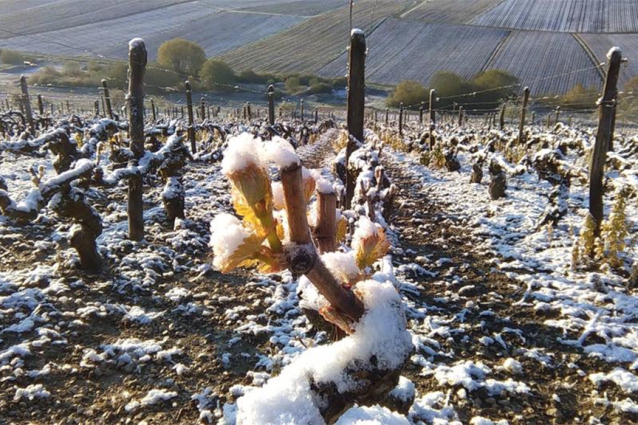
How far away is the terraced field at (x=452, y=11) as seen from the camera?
5856 centimetres

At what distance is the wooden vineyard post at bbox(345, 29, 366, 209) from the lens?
4.27 m

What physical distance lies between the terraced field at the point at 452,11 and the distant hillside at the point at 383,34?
0.15 meters

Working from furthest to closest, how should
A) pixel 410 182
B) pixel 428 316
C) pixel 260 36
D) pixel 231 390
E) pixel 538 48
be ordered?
pixel 260 36, pixel 538 48, pixel 410 182, pixel 428 316, pixel 231 390

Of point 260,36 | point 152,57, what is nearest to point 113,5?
point 152,57

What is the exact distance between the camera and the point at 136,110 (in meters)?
5.22

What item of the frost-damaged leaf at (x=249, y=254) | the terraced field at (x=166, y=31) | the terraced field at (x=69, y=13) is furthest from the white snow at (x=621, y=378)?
the terraced field at (x=69, y=13)

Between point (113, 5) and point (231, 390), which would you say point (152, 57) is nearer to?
point (113, 5)

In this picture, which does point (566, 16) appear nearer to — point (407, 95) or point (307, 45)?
point (407, 95)

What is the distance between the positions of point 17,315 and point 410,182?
9281mm

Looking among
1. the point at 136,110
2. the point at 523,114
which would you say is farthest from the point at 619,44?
the point at 136,110

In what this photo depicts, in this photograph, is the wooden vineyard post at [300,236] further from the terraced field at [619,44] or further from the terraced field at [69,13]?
the terraced field at [69,13]

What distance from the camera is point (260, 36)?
211ft

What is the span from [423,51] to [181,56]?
32.1 m

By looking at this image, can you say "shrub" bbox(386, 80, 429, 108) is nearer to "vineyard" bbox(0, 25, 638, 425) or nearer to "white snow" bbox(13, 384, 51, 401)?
"vineyard" bbox(0, 25, 638, 425)
